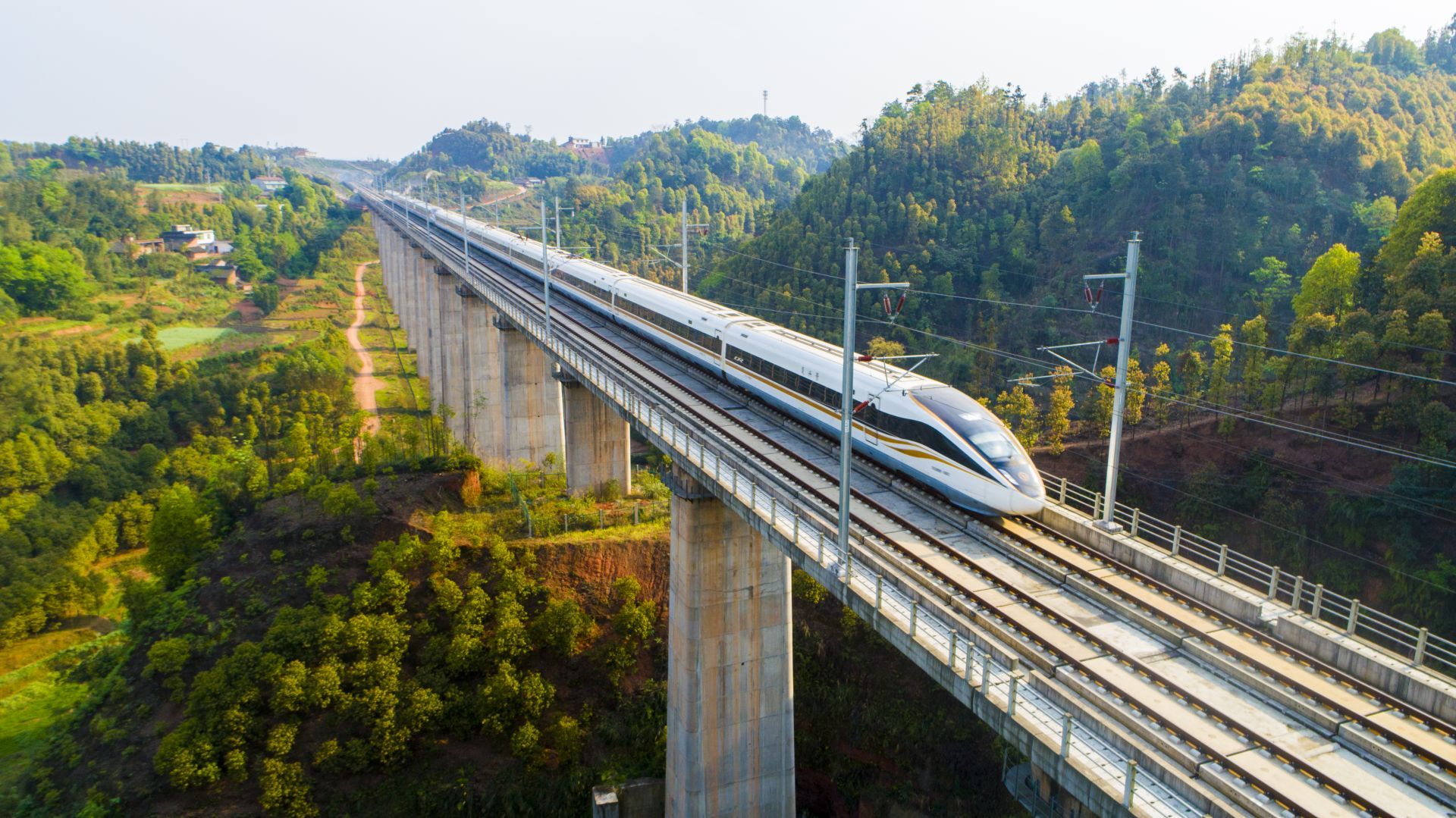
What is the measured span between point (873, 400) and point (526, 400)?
28.0 meters

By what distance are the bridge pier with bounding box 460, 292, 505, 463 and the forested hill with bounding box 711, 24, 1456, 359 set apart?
23.7 meters

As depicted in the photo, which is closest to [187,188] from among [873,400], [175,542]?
[175,542]

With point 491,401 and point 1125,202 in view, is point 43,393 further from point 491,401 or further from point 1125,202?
point 1125,202

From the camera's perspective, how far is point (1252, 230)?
217 feet

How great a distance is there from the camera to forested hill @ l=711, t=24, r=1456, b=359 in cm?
6581

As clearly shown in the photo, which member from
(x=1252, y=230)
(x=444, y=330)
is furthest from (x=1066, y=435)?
(x=444, y=330)

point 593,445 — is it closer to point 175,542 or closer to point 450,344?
point 175,542

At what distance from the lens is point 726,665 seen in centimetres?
2634

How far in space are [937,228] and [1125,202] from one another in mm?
14396

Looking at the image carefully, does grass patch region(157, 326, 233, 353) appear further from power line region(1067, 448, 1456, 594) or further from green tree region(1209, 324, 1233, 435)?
green tree region(1209, 324, 1233, 435)

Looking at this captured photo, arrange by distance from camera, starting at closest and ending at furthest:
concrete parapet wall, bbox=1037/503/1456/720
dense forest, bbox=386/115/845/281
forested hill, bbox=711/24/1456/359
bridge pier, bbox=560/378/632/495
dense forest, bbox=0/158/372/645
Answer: concrete parapet wall, bbox=1037/503/1456/720 < bridge pier, bbox=560/378/632/495 < dense forest, bbox=0/158/372/645 < forested hill, bbox=711/24/1456/359 < dense forest, bbox=386/115/845/281

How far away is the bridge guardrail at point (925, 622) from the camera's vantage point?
12227 mm

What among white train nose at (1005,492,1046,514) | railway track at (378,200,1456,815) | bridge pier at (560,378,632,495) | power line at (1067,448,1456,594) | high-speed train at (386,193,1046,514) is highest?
high-speed train at (386,193,1046,514)

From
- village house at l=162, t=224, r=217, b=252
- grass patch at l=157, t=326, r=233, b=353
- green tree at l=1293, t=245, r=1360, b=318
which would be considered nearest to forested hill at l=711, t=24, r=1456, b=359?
green tree at l=1293, t=245, r=1360, b=318
